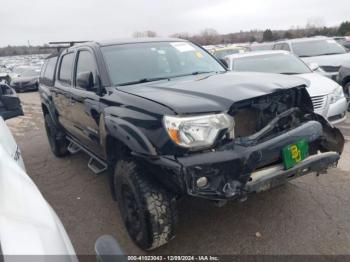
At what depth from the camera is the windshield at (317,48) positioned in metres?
9.94

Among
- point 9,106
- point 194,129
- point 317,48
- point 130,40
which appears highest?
point 130,40

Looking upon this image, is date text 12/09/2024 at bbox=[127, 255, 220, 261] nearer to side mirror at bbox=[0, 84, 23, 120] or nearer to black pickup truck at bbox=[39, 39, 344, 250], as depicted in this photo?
black pickup truck at bbox=[39, 39, 344, 250]

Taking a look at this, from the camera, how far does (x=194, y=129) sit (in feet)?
8.17

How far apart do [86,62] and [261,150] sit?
95.5 inches

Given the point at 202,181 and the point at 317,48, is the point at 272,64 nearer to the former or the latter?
the point at 317,48

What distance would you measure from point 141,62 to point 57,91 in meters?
1.94

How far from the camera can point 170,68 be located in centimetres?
380

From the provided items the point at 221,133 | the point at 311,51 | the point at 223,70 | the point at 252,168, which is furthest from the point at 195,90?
the point at 311,51

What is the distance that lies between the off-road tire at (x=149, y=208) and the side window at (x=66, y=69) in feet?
7.08

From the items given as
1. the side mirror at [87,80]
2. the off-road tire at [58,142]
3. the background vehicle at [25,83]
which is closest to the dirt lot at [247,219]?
the off-road tire at [58,142]

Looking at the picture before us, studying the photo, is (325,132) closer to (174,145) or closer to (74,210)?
(174,145)

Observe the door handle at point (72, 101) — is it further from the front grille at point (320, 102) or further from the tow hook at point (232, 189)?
the front grille at point (320, 102)

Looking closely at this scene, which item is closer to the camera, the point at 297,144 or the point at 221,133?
the point at 221,133

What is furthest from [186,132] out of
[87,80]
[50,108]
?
[50,108]
